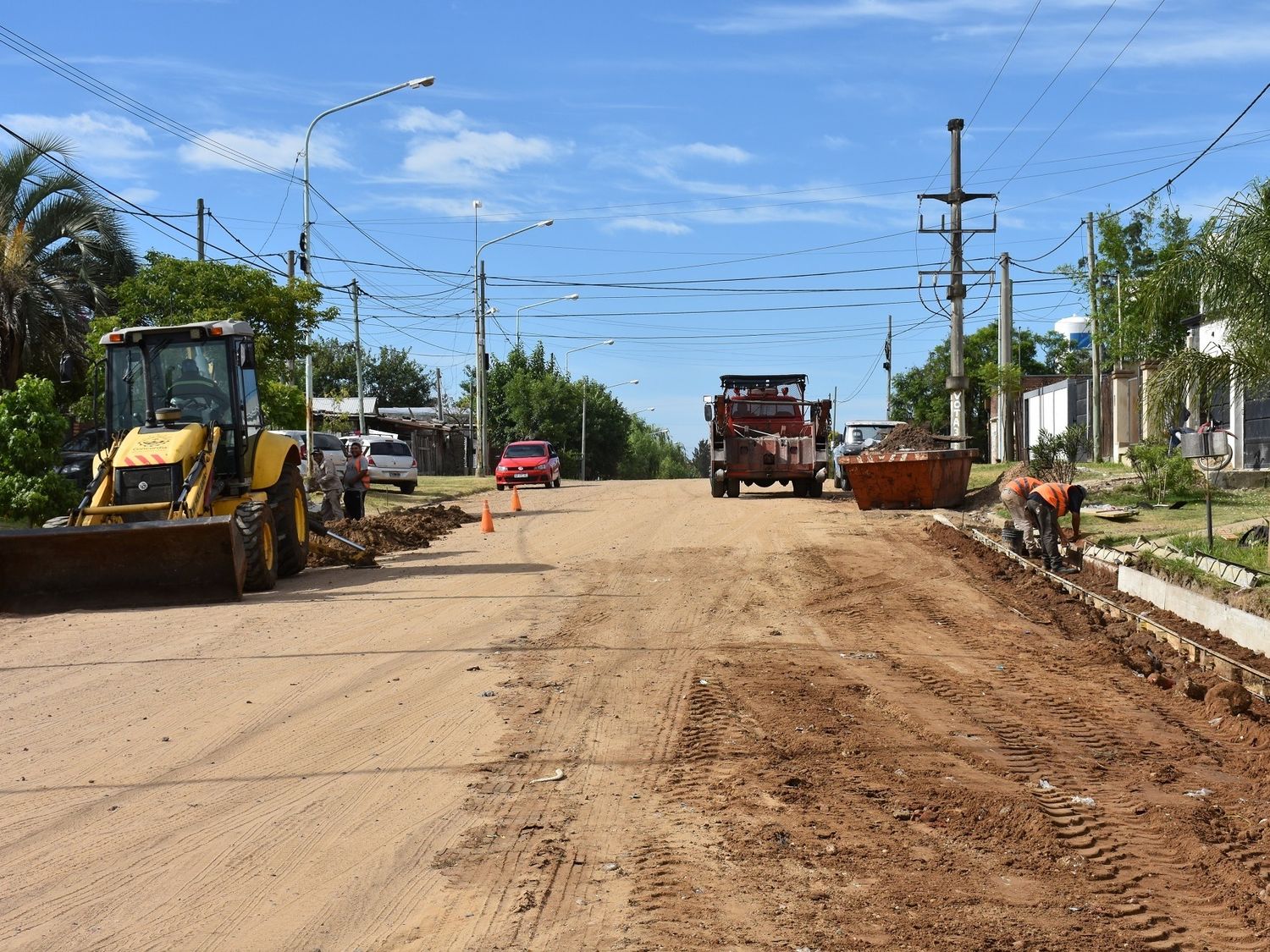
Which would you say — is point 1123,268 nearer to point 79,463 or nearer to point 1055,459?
point 1055,459

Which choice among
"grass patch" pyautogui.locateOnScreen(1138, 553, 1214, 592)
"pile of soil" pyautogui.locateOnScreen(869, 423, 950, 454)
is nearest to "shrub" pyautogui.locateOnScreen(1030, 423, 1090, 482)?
"pile of soil" pyautogui.locateOnScreen(869, 423, 950, 454)

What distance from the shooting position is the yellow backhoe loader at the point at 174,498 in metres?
12.9

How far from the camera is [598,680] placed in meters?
8.96

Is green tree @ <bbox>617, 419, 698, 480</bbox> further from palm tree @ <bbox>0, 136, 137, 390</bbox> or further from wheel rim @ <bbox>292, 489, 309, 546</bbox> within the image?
wheel rim @ <bbox>292, 489, 309, 546</bbox>

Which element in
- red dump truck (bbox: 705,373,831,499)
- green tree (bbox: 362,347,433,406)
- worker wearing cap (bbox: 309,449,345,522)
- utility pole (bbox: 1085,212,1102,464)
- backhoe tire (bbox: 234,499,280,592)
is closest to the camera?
backhoe tire (bbox: 234,499,280,592)

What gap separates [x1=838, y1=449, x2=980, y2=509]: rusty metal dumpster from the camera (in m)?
24.6

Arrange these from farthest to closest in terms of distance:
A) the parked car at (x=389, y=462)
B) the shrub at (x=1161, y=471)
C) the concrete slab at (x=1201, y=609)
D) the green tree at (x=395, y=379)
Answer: the green tree at (x=395, y=379)
the parked car at (x=389, y=462)
the shrub at (x=1161, y=471)
the concrete slab at (x=1201, y=609)

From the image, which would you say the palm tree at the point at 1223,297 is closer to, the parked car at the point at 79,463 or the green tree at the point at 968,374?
the parked car at the point at 79,463

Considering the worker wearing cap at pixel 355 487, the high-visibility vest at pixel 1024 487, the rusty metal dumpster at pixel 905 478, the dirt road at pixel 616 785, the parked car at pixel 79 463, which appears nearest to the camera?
the dirt road at pixel 616 785

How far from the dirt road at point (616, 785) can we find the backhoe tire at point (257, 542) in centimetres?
163

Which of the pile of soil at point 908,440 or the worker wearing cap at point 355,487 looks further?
the pile of soil at point 908,440

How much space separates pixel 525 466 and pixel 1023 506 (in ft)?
78.9

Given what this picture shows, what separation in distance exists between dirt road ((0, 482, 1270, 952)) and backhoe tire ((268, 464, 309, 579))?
3192 millimetres

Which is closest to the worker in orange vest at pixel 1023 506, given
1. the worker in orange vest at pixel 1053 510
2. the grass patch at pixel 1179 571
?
the worker in orange vest at pixel 1053 510
